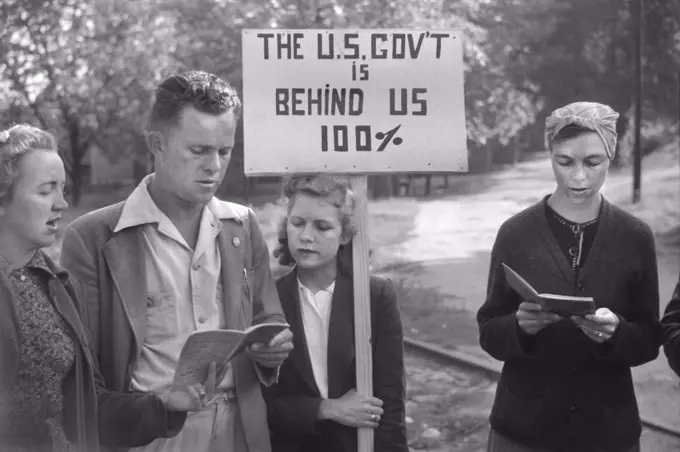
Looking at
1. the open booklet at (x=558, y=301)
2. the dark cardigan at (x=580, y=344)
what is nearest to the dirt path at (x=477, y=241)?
the dark cardigan at (x=580, y=344)

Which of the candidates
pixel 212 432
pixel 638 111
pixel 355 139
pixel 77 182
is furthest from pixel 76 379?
pixel 638 111

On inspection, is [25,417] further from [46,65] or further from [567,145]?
[46,65]

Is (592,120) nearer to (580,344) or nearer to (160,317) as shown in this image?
(580,344)

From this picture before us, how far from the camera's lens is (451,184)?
4512mm

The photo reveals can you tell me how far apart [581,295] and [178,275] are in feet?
3.24

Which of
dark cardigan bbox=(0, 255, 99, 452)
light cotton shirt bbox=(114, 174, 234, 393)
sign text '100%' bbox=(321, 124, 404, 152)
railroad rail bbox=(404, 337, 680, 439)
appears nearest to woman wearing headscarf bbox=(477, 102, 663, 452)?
sign text '100%' bbox=(321, 124, 404, 152)

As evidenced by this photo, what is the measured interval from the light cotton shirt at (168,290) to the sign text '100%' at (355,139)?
19.2 inches

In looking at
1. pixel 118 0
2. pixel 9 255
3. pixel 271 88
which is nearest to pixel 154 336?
pixel 9 255

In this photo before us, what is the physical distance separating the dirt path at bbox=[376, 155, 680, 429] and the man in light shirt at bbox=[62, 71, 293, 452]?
2454 mm

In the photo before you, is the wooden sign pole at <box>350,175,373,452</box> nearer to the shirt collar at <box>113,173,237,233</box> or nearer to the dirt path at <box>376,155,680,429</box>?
the shirt collar at <box>113,173,237,233</box>

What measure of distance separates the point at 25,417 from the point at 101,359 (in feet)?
0.81

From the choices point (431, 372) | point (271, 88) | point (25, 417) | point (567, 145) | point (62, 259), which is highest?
point (271, 88)

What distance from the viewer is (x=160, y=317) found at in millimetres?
1967

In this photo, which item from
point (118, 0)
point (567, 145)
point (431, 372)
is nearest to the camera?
point (567, 145)
